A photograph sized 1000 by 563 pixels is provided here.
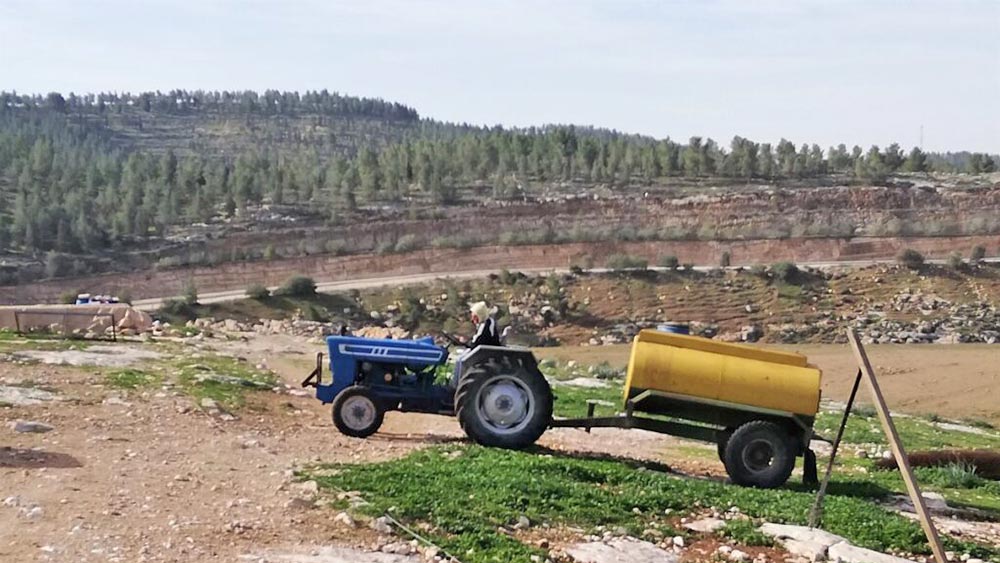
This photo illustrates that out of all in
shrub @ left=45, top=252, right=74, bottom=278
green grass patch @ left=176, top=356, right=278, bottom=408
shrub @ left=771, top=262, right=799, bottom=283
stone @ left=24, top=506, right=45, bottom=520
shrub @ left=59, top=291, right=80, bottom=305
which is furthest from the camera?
shrub @ left=45, top=252, right=74, bottom=278

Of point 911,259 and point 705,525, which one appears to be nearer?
point 705,525

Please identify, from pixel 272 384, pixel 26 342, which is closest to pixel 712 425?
pixel 272 384

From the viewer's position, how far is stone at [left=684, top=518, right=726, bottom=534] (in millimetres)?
10742

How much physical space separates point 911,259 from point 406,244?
32.3m

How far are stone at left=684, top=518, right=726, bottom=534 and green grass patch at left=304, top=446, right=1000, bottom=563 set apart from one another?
261mm

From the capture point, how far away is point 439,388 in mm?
15633

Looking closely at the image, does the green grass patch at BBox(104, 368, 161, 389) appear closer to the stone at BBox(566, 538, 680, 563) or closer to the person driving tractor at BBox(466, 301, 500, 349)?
the person driving tractor at BBox(466, 301, 500, 349)

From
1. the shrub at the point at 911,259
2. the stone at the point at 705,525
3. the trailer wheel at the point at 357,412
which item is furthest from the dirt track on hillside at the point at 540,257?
the stone at the point at 705,525

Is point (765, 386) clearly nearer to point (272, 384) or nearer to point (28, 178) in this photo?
point (272, 384)

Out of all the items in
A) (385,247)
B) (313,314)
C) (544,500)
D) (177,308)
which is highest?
(544,500)

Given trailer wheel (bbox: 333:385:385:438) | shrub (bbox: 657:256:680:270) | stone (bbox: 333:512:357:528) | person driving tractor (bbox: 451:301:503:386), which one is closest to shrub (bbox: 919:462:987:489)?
person driving tractor (bbox: 451:301:503:386)

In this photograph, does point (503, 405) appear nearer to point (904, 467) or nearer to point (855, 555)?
point (855, 555)

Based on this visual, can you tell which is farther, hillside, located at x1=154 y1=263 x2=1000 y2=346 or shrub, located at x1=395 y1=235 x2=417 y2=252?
shrub, located at x1=395 y1=235 x2=417 y2=252

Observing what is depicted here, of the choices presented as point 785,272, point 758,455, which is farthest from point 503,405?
point 785,272
